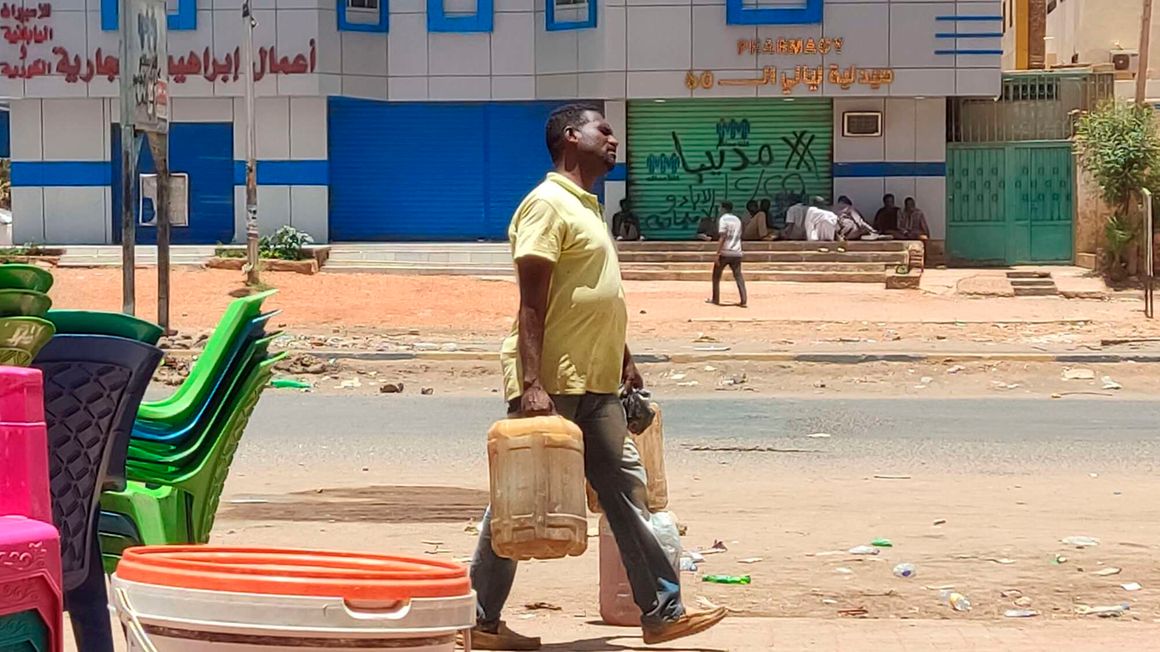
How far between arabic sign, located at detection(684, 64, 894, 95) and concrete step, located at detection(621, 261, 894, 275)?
4038mm

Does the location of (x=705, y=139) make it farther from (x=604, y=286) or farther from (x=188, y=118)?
(x=604, y=286)

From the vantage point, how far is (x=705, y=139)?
3278 cm

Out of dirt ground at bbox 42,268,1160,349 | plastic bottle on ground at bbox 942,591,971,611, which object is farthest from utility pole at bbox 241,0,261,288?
plastic bottle on ground at bbox 942,591,971,611

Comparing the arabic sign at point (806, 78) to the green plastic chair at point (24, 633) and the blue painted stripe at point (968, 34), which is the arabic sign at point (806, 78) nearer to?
the blue painted stripe at point (968, 34)

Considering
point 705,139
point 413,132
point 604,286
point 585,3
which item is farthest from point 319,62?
point 604,286

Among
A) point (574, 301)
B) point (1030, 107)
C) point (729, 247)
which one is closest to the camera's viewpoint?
point (574, 301)

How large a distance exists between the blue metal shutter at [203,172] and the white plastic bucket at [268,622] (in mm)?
30926

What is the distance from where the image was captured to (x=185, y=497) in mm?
5445

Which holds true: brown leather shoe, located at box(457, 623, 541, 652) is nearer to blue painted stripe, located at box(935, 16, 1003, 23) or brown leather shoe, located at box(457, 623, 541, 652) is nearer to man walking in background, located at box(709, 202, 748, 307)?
man walking in background, located at box(709, 202, 748, 307)

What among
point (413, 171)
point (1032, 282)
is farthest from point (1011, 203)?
point (413, 171)

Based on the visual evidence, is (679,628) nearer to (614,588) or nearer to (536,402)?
(614,588)

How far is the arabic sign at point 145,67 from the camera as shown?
17.1 m

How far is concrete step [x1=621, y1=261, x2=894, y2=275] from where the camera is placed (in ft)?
94.6

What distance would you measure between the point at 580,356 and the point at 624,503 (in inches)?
21.4
